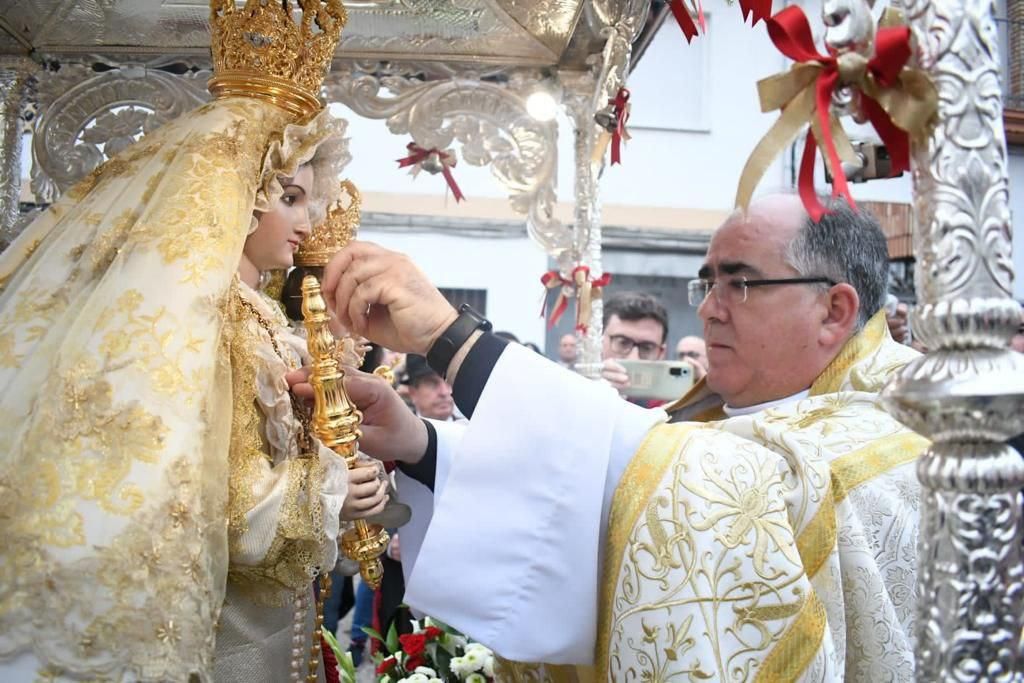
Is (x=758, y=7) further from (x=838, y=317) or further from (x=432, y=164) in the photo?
(x=432, y=164)

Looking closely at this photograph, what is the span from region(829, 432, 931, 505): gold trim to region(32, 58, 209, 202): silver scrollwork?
3370 millimetres

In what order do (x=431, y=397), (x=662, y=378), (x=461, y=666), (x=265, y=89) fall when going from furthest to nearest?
(x=431, y=397) < (x=662, y=378) < (x=461, y=666) < (x=265, y=89)

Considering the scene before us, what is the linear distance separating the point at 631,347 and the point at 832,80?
4.57 metres

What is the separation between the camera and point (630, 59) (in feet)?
14.3

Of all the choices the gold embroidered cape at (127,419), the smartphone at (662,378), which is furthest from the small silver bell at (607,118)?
the gold embroidered cape at (127,419)

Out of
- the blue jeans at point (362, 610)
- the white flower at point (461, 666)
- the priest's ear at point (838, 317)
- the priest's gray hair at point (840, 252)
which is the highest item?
the priest's gray hair at point (840, 252)

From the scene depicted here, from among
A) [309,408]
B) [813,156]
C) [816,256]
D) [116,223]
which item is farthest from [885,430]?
[116,223]

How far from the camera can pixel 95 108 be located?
4227mm

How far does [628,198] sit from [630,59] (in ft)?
28.5

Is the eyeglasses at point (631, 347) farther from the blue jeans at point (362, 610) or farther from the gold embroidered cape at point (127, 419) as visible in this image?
the gold embroidered cape at point (127, 419)

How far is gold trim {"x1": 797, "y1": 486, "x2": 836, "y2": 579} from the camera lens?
1.62 m

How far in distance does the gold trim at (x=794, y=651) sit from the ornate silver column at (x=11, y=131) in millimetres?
3694

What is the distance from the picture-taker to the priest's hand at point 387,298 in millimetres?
1626

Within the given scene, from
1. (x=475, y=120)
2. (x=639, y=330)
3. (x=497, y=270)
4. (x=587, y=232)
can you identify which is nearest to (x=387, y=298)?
(x=475, y=120)
